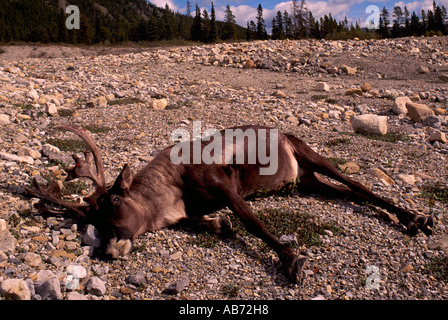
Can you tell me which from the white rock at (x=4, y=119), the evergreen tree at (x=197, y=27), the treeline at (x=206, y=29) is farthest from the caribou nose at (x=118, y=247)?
the evergreen tree at (x=197, y=27)

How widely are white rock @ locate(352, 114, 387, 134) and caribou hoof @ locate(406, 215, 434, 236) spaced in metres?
4.51

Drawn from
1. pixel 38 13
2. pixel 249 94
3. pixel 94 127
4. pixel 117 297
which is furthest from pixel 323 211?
pixel 38 13

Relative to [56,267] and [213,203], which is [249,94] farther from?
[56,267]

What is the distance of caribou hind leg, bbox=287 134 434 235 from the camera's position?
472 cm

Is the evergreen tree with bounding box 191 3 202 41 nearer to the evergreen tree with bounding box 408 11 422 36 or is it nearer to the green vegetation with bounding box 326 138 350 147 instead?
the evergreen tree with bounding box 408 11 422 36

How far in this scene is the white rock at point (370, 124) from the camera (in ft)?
29.3

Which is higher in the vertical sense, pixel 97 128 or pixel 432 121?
pixel 97 128

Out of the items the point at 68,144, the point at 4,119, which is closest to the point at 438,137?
the point at 68,144

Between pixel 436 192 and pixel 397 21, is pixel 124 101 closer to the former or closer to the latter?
pixel 436 192

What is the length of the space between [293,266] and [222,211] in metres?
1.61

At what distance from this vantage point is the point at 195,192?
476 centimetres

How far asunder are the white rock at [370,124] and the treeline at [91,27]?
46046 millimetres

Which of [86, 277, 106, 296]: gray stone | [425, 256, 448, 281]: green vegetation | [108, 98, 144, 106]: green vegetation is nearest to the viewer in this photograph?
[86, 277, 106, 296]: gray stone

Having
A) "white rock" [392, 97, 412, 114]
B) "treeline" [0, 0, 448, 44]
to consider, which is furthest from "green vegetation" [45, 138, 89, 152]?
"treeline" [0, 0, 448, 44]
